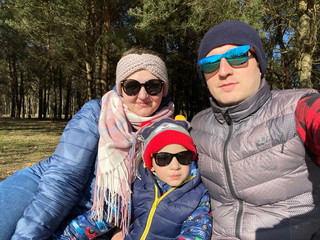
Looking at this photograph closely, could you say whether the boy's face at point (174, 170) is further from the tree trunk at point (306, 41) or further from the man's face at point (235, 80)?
the tree trunk at point (306, 41)

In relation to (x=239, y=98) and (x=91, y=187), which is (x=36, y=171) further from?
(x=239, y=98)

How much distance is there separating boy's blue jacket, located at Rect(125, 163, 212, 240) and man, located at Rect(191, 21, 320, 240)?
0.09 metres

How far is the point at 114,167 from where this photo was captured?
2125 millimetres

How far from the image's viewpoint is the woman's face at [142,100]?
2.36 m

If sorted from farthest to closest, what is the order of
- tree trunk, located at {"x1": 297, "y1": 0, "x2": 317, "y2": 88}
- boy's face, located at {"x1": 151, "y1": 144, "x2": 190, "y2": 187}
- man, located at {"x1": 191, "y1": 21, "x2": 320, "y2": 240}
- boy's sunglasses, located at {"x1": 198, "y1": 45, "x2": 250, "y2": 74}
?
tree trunk, located at {"x1": 297, "y1": 0, "x2": 317, "y2": 88}
boy's face, located at {"x1": 151, "y1": 144, "x2": 190, "y2": 187}
boy's sunglasses, located at {"x1": 198, "y1": 45, "x2": 250, "y2": 74}
man, located at {"x1": 191, "y1": 21, "x2": 320, "y2": 240}

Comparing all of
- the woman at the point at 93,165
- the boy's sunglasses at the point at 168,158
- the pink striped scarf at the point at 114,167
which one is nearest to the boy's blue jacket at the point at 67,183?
the woman at the point at 93,165

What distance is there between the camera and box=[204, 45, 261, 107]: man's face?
1.84m

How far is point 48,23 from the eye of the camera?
11320 millimetres

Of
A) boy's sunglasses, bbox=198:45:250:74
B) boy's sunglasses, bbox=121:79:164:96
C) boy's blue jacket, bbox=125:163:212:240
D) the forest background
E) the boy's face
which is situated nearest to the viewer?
boy's sunglasses, bbox=198:45:250:74

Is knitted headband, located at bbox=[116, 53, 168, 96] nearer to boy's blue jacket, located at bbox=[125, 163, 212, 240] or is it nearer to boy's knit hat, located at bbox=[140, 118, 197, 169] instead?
boy's knit hat, located at bbox=[140, 118, 197, 169]

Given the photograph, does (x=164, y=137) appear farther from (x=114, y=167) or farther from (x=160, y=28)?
(x=160, y=28)

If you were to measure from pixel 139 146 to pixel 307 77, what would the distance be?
719 centimetres

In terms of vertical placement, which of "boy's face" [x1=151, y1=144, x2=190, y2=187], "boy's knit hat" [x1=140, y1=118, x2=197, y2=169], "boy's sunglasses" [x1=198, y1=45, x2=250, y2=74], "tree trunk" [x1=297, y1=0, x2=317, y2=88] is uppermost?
"tree trunk" [x1=297, y1=0, x2=317, y2=88]

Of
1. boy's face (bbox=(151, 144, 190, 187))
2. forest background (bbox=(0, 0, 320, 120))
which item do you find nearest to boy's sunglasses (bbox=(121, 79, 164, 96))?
boy's face (bbox=(151, 144, 190, 187))
